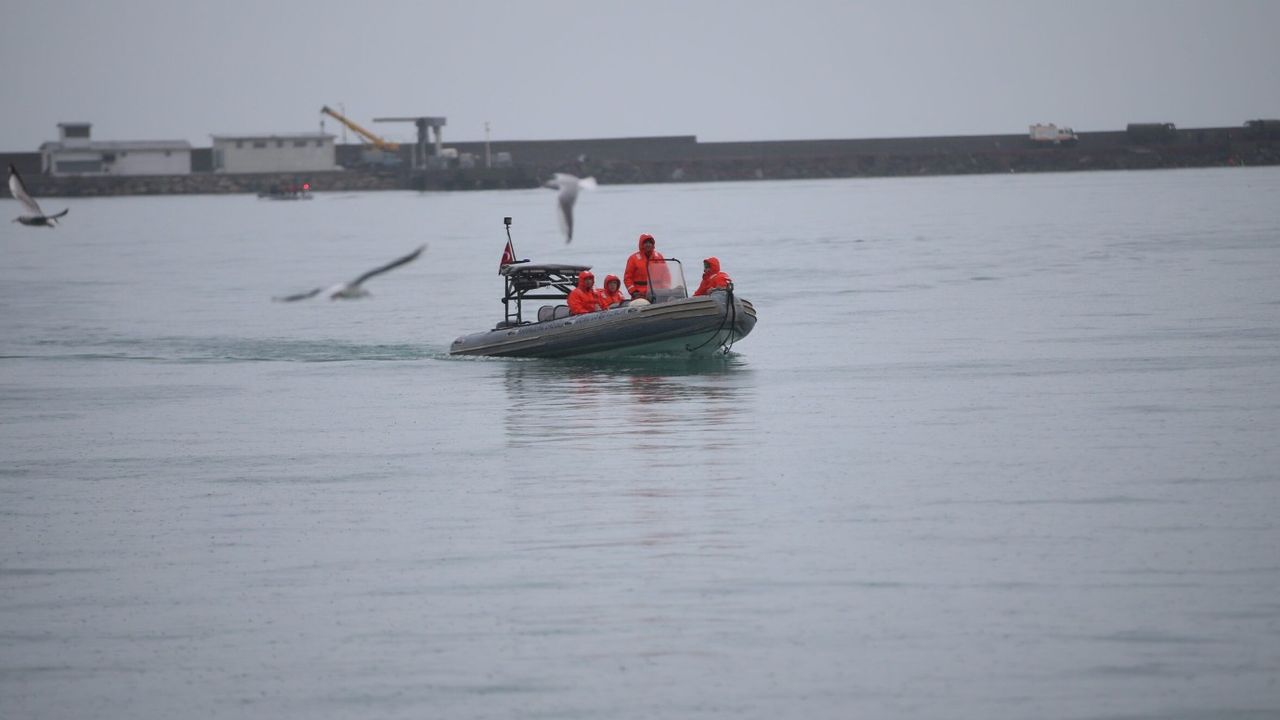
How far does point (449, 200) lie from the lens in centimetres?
17275

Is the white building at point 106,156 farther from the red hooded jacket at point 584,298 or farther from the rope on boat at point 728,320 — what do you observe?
the rope on boat at point 728,320

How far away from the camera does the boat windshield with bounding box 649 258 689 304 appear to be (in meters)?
28.2

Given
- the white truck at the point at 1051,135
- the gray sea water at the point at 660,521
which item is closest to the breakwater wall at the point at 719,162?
the white truck at the point at 1051,135

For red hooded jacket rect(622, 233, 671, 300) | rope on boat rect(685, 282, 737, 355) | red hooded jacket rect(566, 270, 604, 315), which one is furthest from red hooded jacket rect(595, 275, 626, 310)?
rope on boat rect(685, 282, 737, 355)

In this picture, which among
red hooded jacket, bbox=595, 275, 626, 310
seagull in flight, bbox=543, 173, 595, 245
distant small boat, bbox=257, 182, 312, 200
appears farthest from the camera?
distant small boat, bbox=257, 182, 312, 200

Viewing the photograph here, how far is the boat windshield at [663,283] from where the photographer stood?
2816 cm

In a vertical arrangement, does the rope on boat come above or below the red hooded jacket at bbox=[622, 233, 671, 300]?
below

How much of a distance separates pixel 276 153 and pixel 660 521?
143 m

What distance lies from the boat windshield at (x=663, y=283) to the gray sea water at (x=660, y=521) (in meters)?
1.39

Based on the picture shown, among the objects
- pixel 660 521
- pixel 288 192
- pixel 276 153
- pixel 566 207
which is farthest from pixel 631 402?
pixel 276 153

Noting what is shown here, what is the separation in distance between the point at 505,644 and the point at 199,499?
692 centimetres

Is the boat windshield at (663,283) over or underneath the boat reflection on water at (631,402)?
over

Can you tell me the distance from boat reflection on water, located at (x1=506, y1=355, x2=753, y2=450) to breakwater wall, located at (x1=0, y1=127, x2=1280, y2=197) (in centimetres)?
11570

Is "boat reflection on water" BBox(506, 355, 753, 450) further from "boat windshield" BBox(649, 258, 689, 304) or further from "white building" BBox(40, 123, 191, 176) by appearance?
"white building" BBox(40, 123, 191, 176)
